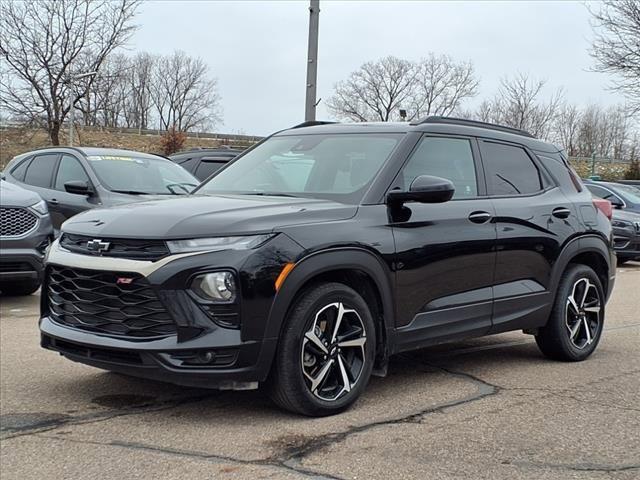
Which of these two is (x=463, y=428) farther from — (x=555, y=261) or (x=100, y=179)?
(x=100, y=179)

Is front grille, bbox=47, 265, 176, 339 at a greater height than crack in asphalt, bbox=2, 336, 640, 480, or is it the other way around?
front grille, bbox=47, 265, 176, 339

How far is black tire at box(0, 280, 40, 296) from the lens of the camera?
8.56 metres

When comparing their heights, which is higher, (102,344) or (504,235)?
(504,235)

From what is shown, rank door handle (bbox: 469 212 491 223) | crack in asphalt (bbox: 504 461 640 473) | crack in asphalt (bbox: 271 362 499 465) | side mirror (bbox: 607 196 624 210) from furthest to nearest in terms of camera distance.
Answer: side mirror (bbox: 607 196 624 210), door handle (bbox: 469 212 491 223), crack in asphalt (bbox: 271 362 499 465), crack in asphalt (bbox: 504 461 640 473)

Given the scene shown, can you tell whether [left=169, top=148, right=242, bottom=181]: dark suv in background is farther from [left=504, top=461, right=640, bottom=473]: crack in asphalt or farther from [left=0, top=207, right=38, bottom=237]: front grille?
[left=504, top=461, right=640, bottom=473]: crack in asphalt

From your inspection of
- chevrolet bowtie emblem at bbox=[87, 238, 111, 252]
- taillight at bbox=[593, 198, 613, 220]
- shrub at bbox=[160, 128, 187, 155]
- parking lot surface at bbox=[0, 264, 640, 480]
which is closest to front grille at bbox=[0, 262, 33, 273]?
parking lot surface at bbox=[0, 264, 640, 480]

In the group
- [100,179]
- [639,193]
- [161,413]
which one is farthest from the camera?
[639,193]

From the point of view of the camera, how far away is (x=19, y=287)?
8625 millimetres

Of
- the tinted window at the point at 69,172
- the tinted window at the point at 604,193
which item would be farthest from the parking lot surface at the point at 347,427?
the tinted window at the point at 604,193

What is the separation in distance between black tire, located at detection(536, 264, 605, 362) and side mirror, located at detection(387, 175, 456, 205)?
5.87ft

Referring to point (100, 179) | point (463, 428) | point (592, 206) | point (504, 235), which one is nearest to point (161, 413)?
point (463, 428)

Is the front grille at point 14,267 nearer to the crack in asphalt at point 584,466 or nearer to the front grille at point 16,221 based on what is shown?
the front grille at point 16,221

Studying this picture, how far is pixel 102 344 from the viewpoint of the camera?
3.88 meters

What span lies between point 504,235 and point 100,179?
5.90 meters
